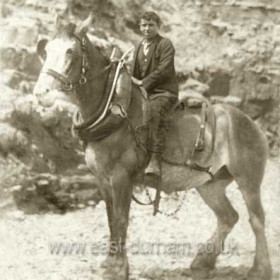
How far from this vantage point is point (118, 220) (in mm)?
3758

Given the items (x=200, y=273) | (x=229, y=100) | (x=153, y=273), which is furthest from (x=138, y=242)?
(x=229, y=100)

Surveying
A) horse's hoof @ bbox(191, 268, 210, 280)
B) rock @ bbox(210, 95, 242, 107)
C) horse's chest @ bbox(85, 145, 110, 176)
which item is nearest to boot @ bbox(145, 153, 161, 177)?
horse's chest @ bbox(85, 145, 110, 176)

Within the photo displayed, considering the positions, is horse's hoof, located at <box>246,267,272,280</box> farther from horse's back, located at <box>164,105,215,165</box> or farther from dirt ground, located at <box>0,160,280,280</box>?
horse's back, located at <box>164,105,215,165</box>

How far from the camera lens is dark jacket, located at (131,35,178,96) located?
3809 millimetres

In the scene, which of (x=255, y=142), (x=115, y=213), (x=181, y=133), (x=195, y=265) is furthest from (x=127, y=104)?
(x=195, y=265)

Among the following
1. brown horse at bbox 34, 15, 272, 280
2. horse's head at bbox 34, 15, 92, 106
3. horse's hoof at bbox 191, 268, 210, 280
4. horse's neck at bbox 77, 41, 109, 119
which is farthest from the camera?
horse's hoof at bbox 191, 268, 210, 280

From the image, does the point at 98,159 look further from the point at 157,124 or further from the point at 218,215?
the point at 218,215

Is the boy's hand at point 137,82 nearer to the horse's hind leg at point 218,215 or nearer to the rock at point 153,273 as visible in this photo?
the horse's hind leg at point 218,215

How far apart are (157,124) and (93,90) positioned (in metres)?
0.52

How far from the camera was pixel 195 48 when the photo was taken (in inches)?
195

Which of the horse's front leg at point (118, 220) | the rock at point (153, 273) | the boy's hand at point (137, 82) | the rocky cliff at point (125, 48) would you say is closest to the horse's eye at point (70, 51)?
the boy's hand at point (137, 82)

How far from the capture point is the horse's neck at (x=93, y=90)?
11.9ft

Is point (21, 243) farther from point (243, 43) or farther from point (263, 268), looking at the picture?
point (243, 43)

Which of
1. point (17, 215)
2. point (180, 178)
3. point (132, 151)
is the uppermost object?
point (132, 151)
